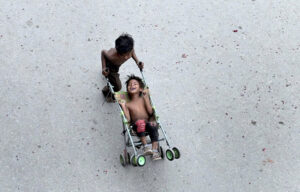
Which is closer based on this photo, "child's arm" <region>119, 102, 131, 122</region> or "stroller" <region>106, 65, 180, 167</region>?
"stroller" <region>106, 65, 180, 167</region>

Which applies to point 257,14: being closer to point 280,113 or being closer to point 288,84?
point 288,84

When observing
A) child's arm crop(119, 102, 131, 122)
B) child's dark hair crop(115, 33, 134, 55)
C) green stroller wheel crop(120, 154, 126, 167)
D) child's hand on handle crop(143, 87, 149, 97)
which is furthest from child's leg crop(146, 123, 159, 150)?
child's dark hair crop(115, 33, 134, 55)

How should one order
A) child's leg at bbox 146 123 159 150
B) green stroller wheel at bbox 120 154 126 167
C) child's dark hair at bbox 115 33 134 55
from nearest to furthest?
child's dark hair at bbox 115 33 134 55 → child's leg at bbox 146 123 159 150 → green stroller wheel at bbox 120 154 126 167

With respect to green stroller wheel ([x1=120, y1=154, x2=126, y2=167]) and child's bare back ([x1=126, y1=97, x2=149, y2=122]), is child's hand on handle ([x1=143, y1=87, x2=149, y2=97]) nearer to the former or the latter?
child's bare back ([x1=126, y1=97, x2=149, y2=122])

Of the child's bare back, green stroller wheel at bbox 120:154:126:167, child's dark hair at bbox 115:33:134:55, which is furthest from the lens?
green stroller wheel at bbox 120:154:126:167

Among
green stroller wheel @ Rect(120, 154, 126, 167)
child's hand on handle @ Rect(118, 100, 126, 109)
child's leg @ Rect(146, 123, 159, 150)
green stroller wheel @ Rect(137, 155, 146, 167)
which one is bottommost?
green stroller wheel @ Rect(120, 154, 126, 167)

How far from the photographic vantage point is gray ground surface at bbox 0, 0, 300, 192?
3.86 m

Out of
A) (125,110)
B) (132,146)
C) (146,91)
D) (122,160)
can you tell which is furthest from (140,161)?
(146,91)

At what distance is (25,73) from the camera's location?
4.21 meters

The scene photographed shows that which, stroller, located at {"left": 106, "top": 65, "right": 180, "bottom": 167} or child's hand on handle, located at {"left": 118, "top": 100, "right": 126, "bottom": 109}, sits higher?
child's hand on handle, located at {"left": 118, "top": 100, "right": 126, "bottom": 109}

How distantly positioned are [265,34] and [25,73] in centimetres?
335

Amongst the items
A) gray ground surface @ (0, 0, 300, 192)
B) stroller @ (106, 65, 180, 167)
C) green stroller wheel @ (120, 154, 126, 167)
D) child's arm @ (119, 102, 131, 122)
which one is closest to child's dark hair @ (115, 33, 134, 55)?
stroller @ (106, 65, 180, 167)

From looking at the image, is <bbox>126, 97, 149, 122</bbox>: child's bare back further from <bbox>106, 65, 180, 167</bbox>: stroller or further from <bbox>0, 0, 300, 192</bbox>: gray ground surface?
<bbox>0, 0, 300, 192</bbox>: gray ground surface

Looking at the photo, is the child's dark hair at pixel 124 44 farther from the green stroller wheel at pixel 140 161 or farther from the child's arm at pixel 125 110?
the green stroller wheel at pixel 140 161
